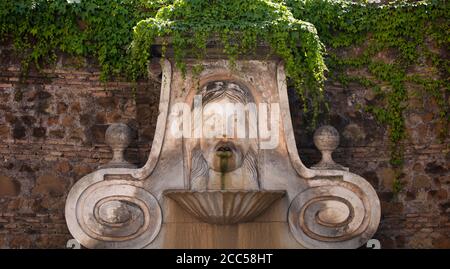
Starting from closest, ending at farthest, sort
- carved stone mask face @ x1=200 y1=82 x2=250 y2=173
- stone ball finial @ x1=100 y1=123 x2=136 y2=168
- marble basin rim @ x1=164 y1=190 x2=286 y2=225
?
marble basin rim @ x1=164 y1=190 x2=286 y2=225, carved stone mask face @ x1=200 y1=82 x2=250 y2=173, stone ball finial @ x1=100 y1=123 x2=136 y2=168

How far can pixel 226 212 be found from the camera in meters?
9.38

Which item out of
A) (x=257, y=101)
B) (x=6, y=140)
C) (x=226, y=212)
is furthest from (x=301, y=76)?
(x=6, y=140)

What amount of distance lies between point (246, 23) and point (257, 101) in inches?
28.1

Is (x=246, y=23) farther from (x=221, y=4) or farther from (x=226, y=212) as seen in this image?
(x=226, y=212)

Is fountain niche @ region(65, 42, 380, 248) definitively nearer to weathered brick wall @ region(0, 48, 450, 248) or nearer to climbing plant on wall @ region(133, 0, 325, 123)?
climbing plant on wall @ region(133, 0, 325, 123)

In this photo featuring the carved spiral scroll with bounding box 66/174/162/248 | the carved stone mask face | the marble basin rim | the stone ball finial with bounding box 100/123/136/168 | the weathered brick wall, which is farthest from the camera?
the weathered brick wall

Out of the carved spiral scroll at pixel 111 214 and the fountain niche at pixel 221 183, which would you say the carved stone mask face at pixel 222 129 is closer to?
the fountain niche at pixel 221 183

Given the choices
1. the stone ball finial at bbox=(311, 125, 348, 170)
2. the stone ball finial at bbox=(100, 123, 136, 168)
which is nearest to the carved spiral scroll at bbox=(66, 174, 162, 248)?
the stone ball finial at bbox=(100, 123, 136, 168)

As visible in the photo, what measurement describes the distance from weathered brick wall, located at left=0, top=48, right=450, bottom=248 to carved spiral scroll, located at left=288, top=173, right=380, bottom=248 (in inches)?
38.9

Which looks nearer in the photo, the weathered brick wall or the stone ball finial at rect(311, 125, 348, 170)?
the stone ball finial at rect(311, 125, 348, 170)

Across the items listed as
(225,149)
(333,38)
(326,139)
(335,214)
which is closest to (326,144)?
(326,139)

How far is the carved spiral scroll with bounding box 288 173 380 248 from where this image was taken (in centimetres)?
956

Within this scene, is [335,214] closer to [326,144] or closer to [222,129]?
[326,144]
